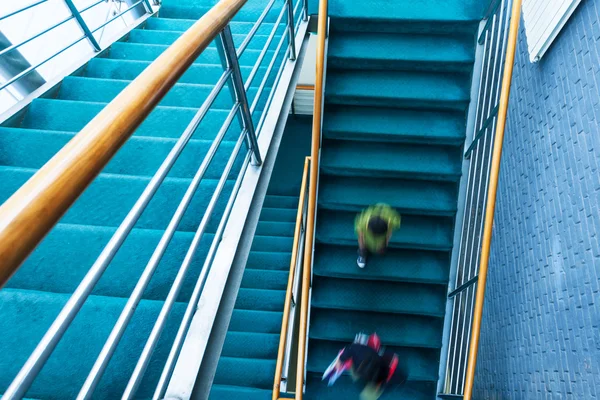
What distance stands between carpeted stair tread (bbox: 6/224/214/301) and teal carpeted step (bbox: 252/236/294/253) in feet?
10.4

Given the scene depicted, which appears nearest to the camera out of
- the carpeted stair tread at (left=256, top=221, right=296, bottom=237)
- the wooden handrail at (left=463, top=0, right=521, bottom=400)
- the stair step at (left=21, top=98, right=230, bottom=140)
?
the wooden handrail at (left=463, top=0, right=521, bottom=400)

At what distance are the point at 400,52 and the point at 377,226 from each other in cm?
166

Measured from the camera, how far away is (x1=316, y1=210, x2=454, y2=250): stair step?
11.3 ft

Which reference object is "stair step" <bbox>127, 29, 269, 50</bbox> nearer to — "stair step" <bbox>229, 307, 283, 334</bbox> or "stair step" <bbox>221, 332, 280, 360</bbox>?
"stair step" <bbox>229, 307, 283, 334</bbox>

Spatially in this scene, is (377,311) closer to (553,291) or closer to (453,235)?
(453,235)

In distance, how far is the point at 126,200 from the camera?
2.03 metres

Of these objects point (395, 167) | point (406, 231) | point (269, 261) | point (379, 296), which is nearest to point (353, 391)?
point (379, 296)

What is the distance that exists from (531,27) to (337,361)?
2687 millimetres

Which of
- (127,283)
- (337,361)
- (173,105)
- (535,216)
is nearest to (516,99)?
(535,216)

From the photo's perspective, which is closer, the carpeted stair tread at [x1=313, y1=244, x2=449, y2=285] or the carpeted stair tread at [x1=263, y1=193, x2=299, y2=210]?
the carpeted stair tread at [x1=313, y1=244, x2=449, y2=285]

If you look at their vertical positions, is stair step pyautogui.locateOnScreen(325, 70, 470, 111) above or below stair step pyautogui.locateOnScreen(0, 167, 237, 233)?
above

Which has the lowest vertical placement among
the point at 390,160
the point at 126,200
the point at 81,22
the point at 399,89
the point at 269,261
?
the point at 126,200

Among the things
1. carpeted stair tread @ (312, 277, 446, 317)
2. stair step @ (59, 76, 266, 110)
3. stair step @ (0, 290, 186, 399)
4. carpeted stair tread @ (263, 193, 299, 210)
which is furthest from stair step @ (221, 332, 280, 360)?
carpeted stair tread @ (263, 193, 299, 210)

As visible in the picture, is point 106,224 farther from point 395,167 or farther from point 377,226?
point 395,167
